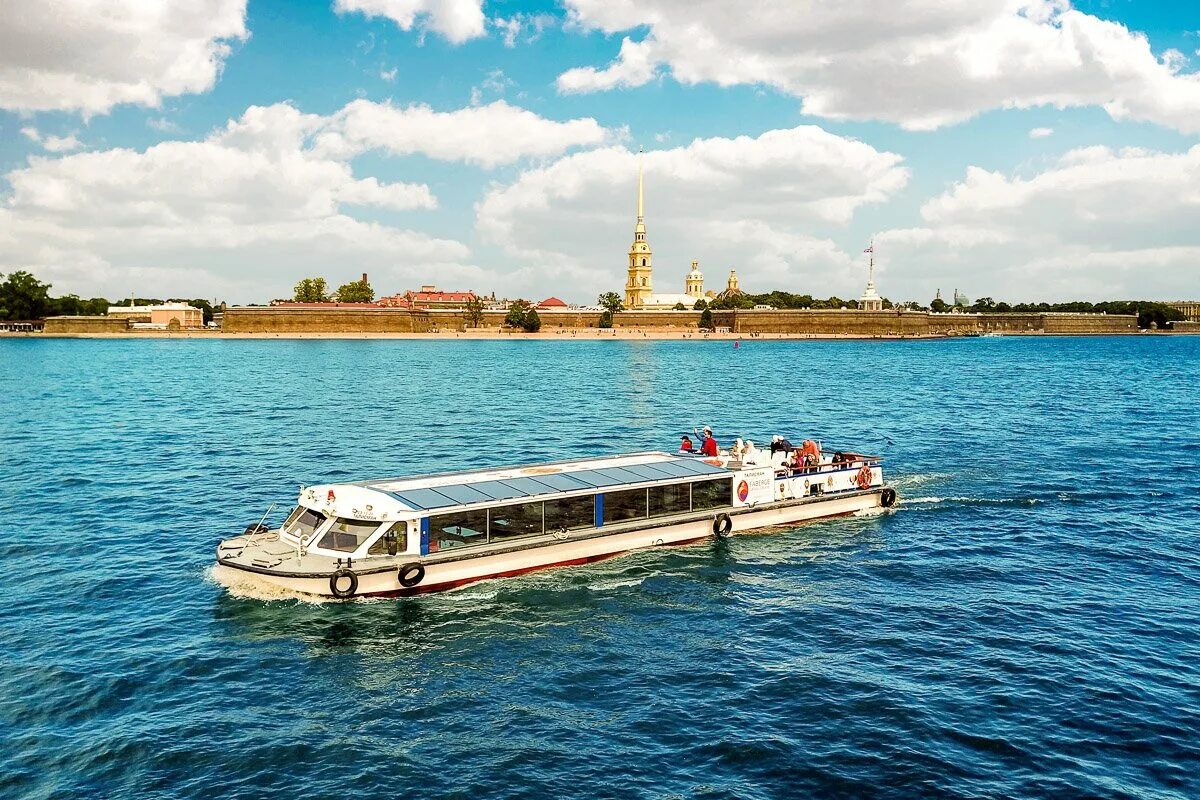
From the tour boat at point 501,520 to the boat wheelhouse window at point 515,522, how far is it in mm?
31

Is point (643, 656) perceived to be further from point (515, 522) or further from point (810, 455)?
point (810, 455)

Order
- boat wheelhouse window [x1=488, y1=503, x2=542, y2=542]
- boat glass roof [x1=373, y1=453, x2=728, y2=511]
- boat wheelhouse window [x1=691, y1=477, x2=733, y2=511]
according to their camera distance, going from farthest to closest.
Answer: boat wheelhouse window [x1=691, y1=477, x2=733, y2=511], boat wheelhouse window [x1=488, y1=503, x2=542, y2=542], boat glass roof [x1=373, y1=453, x2=728, y2=511]

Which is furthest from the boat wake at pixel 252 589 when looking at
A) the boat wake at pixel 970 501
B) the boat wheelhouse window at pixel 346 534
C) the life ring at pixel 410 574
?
the boat wake at pixel 970 501

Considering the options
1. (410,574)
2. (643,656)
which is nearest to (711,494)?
(643,656)

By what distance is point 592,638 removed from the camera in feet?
74.8

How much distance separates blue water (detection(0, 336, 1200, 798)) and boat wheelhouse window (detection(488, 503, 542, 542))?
1.58 m

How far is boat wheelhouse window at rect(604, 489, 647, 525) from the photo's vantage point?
2902 cm

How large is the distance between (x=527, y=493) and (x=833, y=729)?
12.0 m

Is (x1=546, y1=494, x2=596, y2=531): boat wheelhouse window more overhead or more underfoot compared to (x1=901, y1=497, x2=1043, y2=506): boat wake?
more overhead

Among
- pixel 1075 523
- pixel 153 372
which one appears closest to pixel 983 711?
pixel 1075 523

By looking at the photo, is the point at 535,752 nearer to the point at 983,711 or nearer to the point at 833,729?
the point at 833,729

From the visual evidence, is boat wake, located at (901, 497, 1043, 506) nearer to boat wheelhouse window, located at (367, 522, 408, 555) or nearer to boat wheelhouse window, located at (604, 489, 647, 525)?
boat wheelhouse window, located at (604, 489, 647, 525)

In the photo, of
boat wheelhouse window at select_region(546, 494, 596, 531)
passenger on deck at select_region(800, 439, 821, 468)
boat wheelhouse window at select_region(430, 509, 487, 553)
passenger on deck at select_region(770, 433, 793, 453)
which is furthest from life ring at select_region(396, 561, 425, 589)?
passenger on deck at select_region(800, 439, 821, 468)

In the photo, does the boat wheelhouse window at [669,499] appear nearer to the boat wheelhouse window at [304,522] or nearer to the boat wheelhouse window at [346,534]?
the boat wheelhouse window at [346,534]
